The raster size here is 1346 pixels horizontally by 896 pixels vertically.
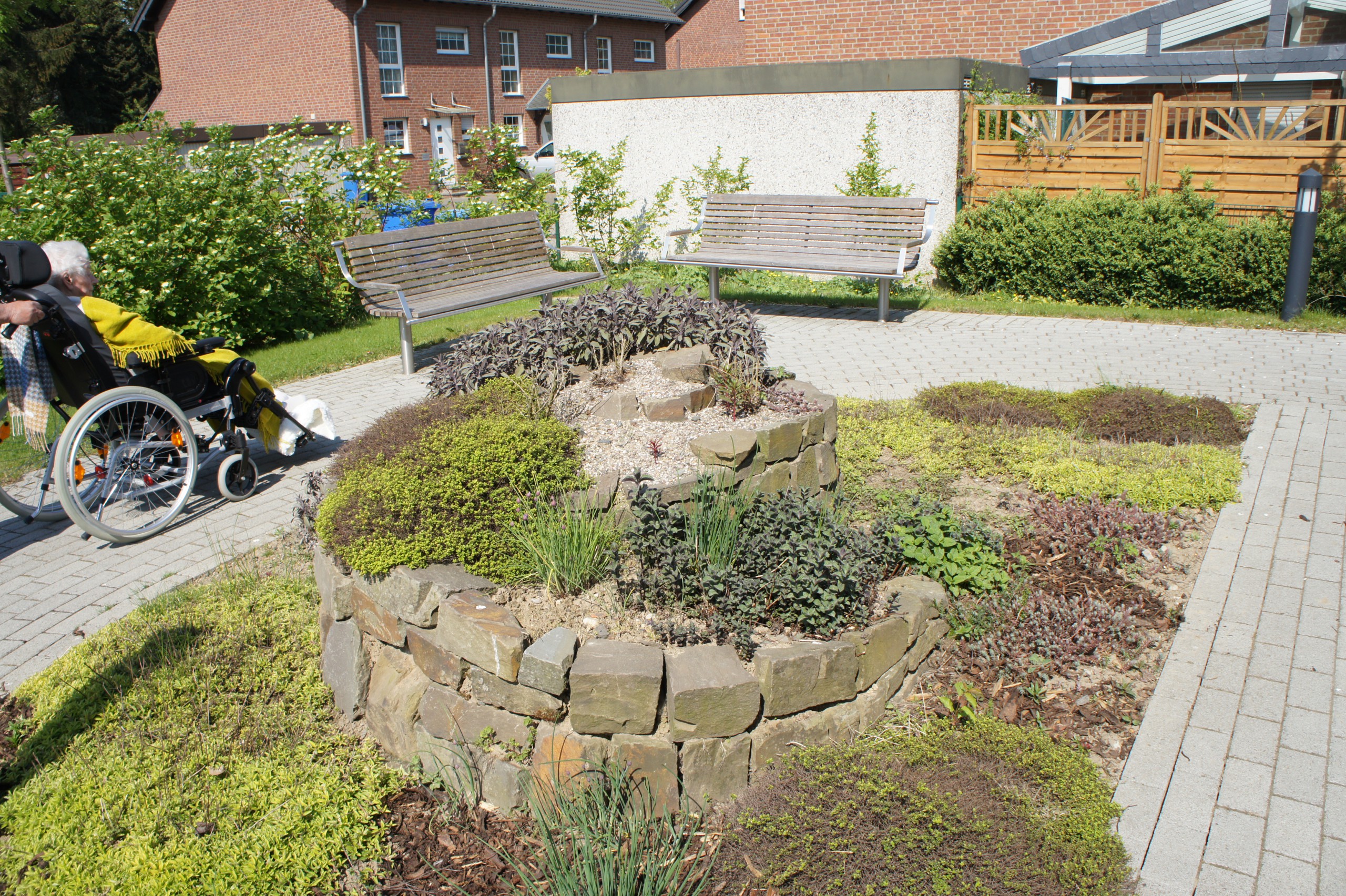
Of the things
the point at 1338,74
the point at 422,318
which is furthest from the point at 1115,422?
the point at 1338,74

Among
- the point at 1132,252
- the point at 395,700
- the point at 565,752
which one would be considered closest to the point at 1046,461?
the point at 565,752

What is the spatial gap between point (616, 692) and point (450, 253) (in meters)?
6.60

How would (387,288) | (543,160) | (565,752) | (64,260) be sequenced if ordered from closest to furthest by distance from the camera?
(565,752) < (64,260) < (387,288) < (543,160)

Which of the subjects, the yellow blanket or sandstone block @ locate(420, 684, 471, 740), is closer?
sandstone block @ locate(420, 684, 471, 740)

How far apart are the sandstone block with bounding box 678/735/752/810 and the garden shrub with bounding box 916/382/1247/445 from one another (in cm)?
383

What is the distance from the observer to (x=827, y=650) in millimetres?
3293

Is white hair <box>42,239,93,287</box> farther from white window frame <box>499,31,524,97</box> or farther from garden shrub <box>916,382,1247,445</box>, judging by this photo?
white window frame <box>499,31,524,97</box>

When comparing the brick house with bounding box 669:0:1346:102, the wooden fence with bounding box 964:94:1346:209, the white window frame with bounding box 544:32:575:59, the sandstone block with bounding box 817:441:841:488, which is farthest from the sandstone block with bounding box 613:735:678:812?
the white window frame with bounding box 544:32:575:59

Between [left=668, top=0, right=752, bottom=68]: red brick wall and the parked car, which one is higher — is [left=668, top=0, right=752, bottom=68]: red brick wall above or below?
above

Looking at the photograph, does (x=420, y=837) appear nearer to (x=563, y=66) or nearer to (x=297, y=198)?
(x=297, y=198)

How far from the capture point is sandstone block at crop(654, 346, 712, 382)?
527cm

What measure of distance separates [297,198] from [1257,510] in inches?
346

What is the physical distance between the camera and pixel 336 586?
394 centimetres

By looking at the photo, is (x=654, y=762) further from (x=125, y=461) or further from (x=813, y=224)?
(x=813, y=224)
